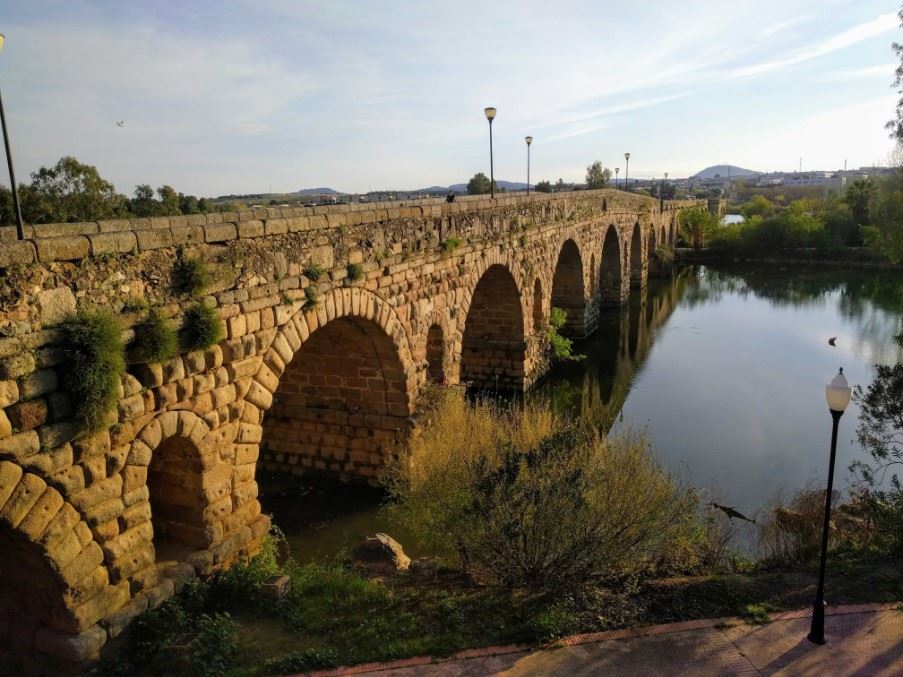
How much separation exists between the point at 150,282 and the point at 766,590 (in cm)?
613

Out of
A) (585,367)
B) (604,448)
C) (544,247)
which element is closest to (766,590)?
(604,448)

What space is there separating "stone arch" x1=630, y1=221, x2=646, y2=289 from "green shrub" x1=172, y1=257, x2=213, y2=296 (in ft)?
98.3

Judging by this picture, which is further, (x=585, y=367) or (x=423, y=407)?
(x=585, y=367)

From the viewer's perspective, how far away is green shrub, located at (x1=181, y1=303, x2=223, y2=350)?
19.5 feet

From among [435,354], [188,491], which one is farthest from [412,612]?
[435,354]

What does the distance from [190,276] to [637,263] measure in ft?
102

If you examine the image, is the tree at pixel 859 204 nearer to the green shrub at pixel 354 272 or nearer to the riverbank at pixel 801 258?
the riverbank at pixel 801 258

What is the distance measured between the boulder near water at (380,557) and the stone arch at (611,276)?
70.6 ft

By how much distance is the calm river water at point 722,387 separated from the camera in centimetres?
1039

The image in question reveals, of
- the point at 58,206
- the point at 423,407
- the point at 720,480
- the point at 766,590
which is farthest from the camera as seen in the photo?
the point at 58,206

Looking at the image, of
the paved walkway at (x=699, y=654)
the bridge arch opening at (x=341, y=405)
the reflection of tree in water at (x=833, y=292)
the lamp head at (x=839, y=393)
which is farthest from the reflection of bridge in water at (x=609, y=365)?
the lamp head at (x=839, y=393)

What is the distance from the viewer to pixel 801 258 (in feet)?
131

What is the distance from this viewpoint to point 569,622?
17.9ft

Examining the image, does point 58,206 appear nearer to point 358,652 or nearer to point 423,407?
point 423,407
